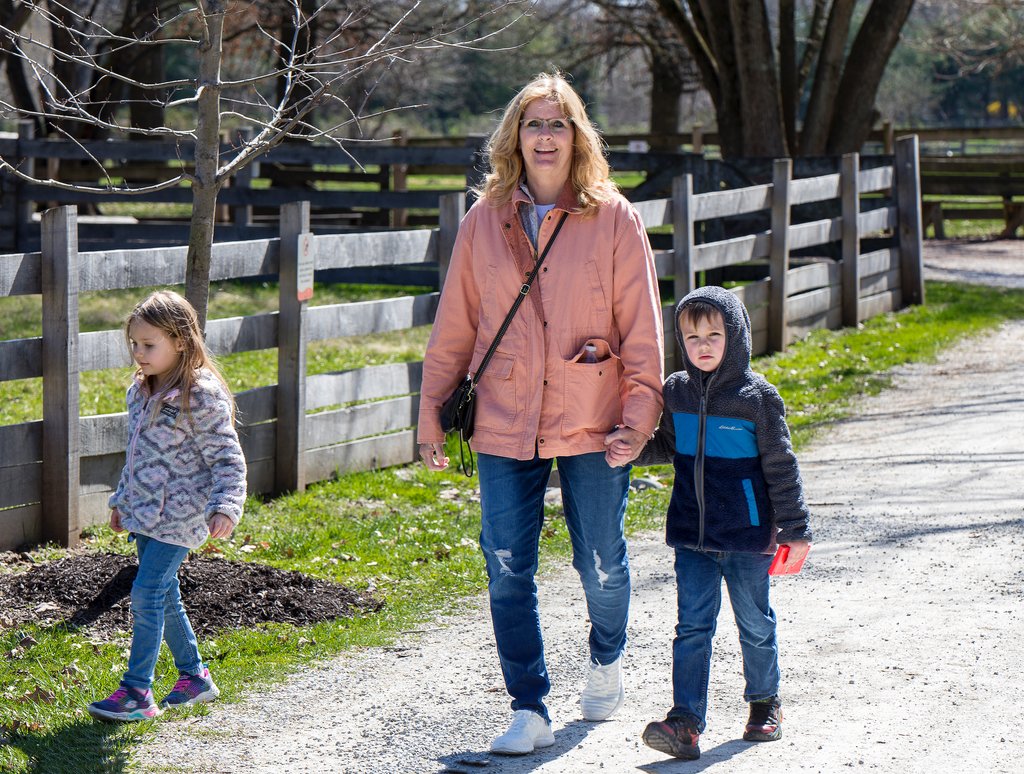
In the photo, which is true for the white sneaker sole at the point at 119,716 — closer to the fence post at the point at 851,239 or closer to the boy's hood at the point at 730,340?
the boy's hood at the point at 730,340

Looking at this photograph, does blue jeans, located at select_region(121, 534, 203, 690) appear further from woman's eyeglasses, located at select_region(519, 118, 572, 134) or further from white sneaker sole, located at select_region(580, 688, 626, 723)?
woman's eyeglasses, located at select_region(519, 118, 572, 134)

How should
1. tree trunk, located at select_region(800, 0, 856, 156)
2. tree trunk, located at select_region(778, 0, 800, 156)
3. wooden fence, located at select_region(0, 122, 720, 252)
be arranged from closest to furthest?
tree trunk, located at select_region(800, 0, 856, 156) → wooden fence, located at select_region(0, 122, 720, 252) → tree trunk, located at select_region(778, 0, 800, 156)

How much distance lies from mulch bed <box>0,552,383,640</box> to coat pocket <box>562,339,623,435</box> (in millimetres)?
1817

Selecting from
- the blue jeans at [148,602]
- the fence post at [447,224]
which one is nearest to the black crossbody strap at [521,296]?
the blue jeans at [148,602]

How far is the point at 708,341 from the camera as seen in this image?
A: 12.9ft

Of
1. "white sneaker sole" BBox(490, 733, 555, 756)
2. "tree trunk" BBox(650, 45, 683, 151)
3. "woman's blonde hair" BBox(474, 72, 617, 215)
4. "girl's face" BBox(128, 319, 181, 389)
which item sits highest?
"tree trunk" BBox(650, 45, 683, 151)

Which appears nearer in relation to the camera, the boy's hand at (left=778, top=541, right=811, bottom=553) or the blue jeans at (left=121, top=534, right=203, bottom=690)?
the boy's hand at (left=778, top=541, right=811, bottom=553)

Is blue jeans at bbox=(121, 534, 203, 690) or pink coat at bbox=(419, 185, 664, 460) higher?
pink coat at bbox=(419, 185, 664, 460)

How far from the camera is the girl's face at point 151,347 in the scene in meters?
4.16

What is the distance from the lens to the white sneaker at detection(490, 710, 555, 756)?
392cm

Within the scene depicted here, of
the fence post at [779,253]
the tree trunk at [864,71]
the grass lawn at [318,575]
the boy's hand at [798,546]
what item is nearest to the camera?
the boy's hand at [798,546]

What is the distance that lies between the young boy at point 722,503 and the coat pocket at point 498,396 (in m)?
0.46

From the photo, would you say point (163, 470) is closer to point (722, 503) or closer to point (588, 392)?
point (588, 392)

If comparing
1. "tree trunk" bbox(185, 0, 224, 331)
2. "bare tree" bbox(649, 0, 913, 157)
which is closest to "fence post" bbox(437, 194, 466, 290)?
"tree trunk" bbox(185, 0, 224, 331)
